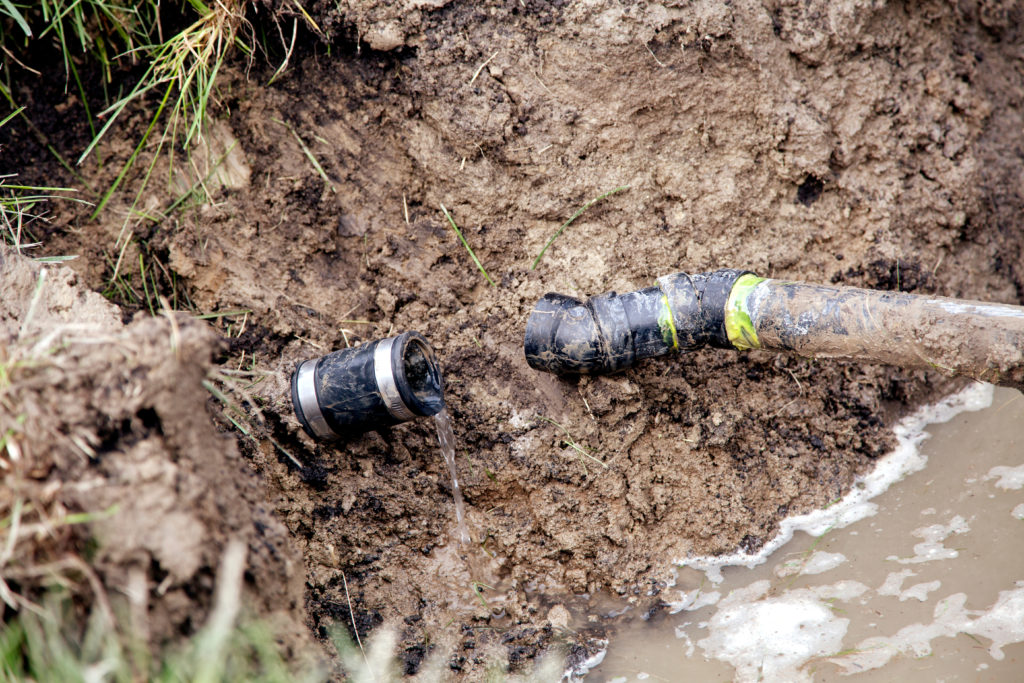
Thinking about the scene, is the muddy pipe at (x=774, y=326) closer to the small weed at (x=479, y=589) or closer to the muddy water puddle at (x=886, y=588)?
the muddy water puddle at (x=886, y=588)

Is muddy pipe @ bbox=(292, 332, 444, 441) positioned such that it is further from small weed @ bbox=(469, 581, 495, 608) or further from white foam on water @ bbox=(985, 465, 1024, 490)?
white foam on water @ bbox=(985, 465, 1024, 490)

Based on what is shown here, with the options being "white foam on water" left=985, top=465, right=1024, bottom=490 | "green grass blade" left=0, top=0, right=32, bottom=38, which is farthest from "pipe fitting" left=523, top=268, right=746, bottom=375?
"green grass blade" left=0, top=0, right=32, bottom=38

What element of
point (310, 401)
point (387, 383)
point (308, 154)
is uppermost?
point (308, 154)

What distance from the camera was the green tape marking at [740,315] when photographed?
95.2 inches

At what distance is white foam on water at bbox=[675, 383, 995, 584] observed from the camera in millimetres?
2719

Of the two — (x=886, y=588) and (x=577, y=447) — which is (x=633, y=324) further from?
(x=886, y=588)

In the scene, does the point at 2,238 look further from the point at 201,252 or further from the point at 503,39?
the point at 503,39

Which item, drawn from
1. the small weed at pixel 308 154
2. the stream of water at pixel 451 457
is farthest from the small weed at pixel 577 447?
the small weed at pixel 308 154

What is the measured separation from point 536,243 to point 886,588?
5.68 ft

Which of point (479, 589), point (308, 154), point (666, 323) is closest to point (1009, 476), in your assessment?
point (666, 323)

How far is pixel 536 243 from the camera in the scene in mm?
2871

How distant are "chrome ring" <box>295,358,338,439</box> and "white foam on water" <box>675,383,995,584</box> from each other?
1.38 meters

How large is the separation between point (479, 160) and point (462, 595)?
163 centimetres

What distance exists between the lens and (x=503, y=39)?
9.00 ft
